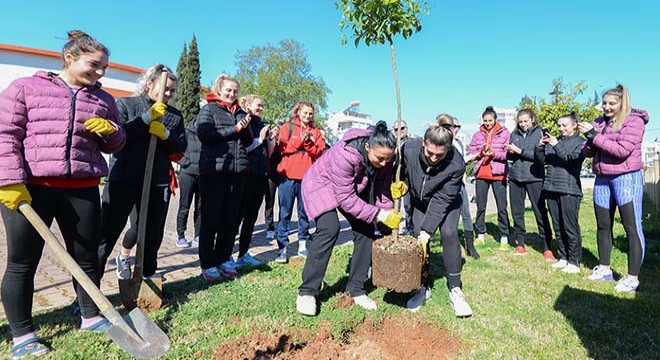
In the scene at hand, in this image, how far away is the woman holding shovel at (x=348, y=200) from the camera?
356 centimetres

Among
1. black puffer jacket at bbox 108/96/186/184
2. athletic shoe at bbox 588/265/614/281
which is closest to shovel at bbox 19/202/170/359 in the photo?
black puffer jacket at bbox 108/96/186/184

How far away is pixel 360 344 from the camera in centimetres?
321

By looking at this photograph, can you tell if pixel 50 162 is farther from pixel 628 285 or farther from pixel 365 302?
pixel 628 285

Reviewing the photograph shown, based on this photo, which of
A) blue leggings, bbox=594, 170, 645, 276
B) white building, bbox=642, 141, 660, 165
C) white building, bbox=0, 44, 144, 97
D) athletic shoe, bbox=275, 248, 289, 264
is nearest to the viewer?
blue leggings, bbox=594, 170, 645, 276

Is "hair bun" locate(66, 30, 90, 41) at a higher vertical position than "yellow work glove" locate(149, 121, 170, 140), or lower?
higher

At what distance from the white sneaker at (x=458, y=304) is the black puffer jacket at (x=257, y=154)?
2759 millimetres

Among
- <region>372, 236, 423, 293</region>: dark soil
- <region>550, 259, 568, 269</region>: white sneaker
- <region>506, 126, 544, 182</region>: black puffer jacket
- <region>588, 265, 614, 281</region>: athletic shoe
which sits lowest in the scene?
<region>550, 259, 568, 269</region>: white sneaker

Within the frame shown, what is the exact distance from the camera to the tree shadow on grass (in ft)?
10.4

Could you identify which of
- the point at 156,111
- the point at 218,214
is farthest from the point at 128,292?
the point at 156,111

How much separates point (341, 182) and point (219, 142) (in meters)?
1.54

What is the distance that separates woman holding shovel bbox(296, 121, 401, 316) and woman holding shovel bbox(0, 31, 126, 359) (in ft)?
5.56

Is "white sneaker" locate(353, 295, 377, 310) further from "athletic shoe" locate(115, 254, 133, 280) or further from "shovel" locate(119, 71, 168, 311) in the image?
"athletic shoe" locate(115, 254, 133, 280)

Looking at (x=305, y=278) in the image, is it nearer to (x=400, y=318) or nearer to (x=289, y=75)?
(x=400, y=318)

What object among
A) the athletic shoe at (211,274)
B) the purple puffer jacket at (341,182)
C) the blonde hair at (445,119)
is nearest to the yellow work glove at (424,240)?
the purple puffer jacket at (341,182)
